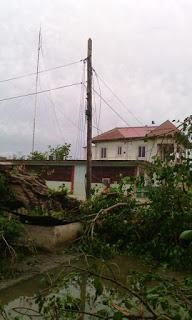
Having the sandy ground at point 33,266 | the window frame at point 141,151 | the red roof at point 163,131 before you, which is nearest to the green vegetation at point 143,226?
the red roof at point 163,131

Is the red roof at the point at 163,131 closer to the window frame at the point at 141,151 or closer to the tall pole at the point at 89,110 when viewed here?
the tall pole at the point at 89,110

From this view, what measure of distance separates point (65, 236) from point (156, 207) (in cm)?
299

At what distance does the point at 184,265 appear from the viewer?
8.72 metres

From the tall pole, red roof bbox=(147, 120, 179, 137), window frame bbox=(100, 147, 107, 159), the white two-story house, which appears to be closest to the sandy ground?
red roof bbox=(147, 120, 179, 137)

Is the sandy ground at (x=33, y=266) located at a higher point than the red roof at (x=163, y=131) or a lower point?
lower

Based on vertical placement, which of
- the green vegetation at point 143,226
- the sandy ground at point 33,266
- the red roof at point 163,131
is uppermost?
the red roof at point 163,131

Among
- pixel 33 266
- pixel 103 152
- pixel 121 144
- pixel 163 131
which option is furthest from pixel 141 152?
pixel 33 266

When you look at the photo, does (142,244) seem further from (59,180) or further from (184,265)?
(59,180)

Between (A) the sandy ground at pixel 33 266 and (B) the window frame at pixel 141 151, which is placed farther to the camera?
(B) the window frame at pixel 141 151

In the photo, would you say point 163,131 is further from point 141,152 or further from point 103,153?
point 103,153

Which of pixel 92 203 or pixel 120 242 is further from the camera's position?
pixel 92 203

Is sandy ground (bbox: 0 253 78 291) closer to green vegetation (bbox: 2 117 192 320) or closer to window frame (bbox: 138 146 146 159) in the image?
green vegetation (bbox: 2 117 192 320)

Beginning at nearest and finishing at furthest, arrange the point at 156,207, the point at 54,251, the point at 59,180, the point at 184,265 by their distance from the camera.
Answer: the point at 184,265
the point at 156,207
the point at 54,251
the point at 59,180

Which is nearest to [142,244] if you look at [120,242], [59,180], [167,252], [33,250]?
[120,242]
